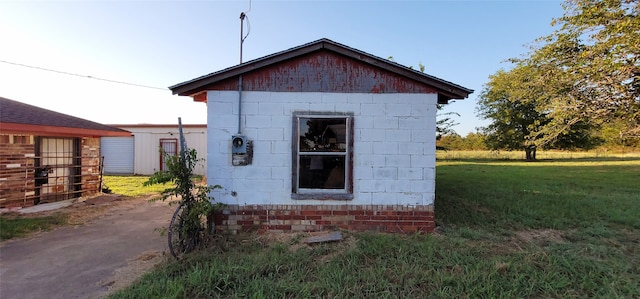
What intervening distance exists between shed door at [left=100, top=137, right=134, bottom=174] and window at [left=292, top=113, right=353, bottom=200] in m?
14.7

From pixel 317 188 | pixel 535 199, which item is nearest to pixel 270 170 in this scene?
pixel 317 188

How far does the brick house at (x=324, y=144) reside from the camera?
16.9ft

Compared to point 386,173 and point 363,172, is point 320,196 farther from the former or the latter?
point 386,173

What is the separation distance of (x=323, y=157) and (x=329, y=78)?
135 centimetres

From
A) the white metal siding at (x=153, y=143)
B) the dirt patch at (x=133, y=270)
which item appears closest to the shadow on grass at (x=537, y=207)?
the dirt patch at (x=133, y=270)

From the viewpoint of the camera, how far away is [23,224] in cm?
601

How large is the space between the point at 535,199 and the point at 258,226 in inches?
301

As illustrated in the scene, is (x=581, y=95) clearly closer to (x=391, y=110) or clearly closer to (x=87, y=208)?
(x=391, y=110)

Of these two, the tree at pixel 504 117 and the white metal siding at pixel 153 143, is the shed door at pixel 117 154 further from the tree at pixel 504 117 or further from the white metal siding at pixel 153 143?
the tree at pixel 504 117

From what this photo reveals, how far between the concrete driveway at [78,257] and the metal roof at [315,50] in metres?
2.71

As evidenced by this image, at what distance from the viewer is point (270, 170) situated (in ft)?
17.0

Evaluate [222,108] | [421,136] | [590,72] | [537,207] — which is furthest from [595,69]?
[222,108]

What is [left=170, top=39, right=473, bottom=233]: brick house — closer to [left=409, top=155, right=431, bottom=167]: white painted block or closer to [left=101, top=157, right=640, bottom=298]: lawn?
[left=409, top=155, right=431, bottom=167]: white painted block

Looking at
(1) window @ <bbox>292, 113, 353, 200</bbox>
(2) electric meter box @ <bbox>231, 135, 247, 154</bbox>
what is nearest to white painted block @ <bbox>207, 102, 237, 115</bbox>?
(2) electric meter box @ <bbox>231, 135, 247, 154</bbox>
